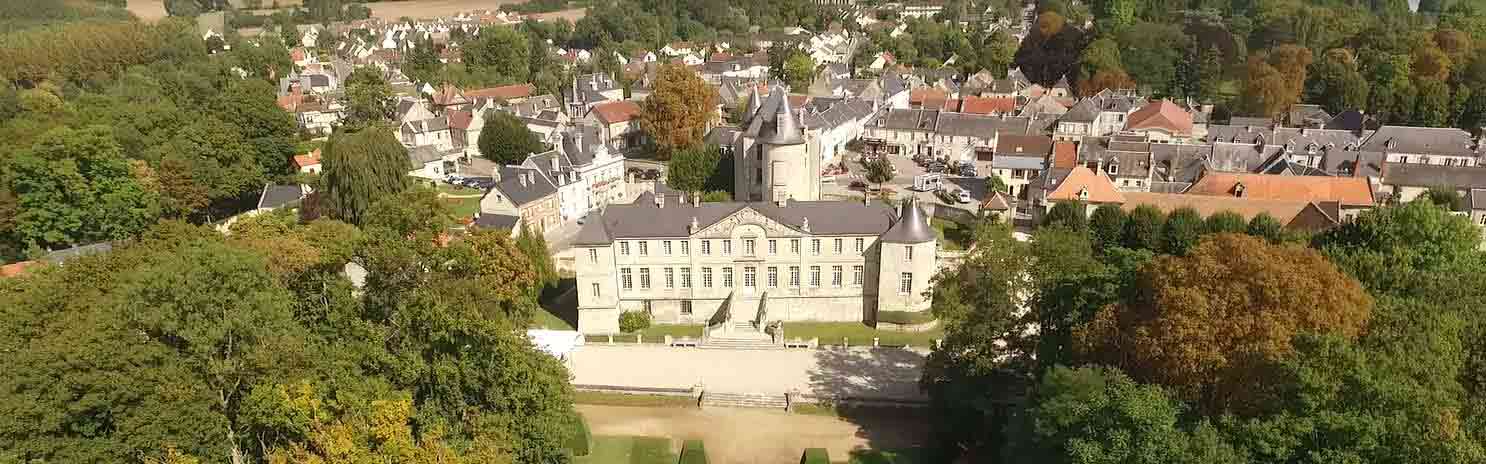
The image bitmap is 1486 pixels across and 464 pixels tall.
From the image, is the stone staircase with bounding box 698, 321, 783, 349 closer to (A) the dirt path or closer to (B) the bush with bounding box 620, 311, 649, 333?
(B) the bush with bounding box 620, 311, 649, 333

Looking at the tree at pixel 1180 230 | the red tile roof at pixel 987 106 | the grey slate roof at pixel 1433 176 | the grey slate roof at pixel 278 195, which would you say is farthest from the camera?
the red tile roof at pixel 987 106

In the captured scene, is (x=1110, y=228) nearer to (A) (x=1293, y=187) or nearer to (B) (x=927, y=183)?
(A) (x=1293, y=187)

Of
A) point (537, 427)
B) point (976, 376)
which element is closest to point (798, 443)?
point (976, 376)

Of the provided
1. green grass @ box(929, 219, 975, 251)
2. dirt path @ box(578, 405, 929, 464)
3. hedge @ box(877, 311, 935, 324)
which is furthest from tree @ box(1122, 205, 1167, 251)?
dirt path @ box(578, 405, 929, 464)

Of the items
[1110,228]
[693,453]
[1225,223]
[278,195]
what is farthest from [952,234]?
[278,195]

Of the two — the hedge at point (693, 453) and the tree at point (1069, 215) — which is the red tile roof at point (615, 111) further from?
the hedge at point (693, 453)

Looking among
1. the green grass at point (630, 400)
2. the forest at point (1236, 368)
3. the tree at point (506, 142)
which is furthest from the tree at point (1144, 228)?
the tree at point (506, 142)

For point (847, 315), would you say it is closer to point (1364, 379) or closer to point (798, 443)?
point (798, 443)
